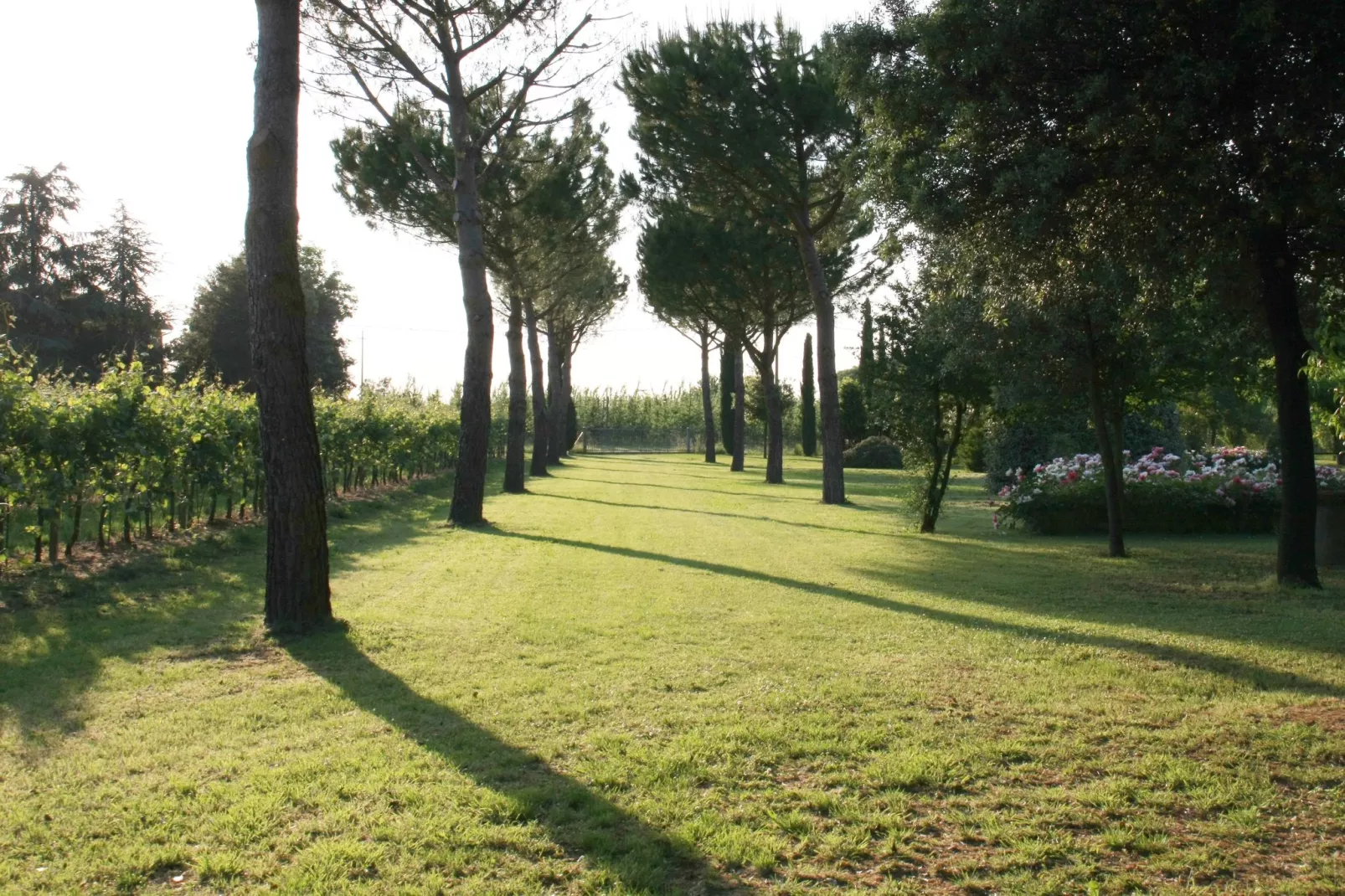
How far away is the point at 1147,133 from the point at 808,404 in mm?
44607

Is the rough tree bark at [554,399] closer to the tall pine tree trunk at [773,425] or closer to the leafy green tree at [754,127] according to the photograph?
the tall pine tree trunk at [773,425]

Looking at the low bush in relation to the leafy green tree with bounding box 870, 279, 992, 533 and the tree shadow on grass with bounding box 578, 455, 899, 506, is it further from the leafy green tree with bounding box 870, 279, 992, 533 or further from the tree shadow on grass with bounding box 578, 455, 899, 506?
the leafy green tree with bounding box 870, 279, 992, 533

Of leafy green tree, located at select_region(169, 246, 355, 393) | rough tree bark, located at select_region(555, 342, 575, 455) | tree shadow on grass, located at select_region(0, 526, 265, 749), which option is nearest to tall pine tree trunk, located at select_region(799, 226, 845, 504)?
tree shadow on grass, located at select_region(0, 526, 265, 749)

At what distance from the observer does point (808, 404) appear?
52062 millimetres

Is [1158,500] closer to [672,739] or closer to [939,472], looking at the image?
[939,472]

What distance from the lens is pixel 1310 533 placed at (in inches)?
351

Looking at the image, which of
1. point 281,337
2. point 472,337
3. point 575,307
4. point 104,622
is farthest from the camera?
point 575,307

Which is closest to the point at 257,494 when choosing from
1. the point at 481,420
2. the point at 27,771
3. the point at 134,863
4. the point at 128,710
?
the point at 481,420

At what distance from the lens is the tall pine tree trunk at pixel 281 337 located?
6.61 metres

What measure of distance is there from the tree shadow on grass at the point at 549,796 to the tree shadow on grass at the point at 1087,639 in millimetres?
3860

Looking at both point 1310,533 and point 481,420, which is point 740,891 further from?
point 481,420

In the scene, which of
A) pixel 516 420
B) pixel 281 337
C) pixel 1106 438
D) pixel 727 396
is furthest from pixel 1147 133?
pixel 727 396

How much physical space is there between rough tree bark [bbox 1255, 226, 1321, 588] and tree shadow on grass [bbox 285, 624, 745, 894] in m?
7.23

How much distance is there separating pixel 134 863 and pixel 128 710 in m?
2.02
